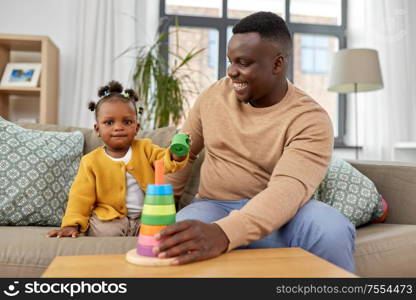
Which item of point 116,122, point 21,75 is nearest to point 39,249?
point 116,122

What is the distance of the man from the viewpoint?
107cm

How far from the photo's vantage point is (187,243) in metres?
0.84

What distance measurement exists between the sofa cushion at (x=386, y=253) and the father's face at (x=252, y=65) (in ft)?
1.89

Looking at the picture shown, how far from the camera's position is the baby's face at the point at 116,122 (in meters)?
1.54

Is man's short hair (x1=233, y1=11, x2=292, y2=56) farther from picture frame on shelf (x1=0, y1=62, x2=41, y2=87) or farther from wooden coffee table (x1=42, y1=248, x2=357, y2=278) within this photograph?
picture frame on shelf (x1=0, y1=62, x2=41, y2=87)

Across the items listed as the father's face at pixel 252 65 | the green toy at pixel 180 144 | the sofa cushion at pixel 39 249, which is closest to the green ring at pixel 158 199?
the green toy at pixel 180 144

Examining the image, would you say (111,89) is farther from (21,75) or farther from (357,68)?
(357,68)

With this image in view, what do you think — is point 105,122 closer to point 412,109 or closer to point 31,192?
point 31,192

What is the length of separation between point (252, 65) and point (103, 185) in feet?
2.14

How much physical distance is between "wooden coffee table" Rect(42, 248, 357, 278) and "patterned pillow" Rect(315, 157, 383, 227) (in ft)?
2.45

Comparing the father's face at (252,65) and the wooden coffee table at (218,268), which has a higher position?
the father's face at (252,65)

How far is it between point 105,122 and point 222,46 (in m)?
2.55

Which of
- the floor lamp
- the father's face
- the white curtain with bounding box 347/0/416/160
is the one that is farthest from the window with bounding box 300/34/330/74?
A: the father's face

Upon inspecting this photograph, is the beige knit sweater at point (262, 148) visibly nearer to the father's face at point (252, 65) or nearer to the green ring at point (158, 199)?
the father's face at point (252, 65)
